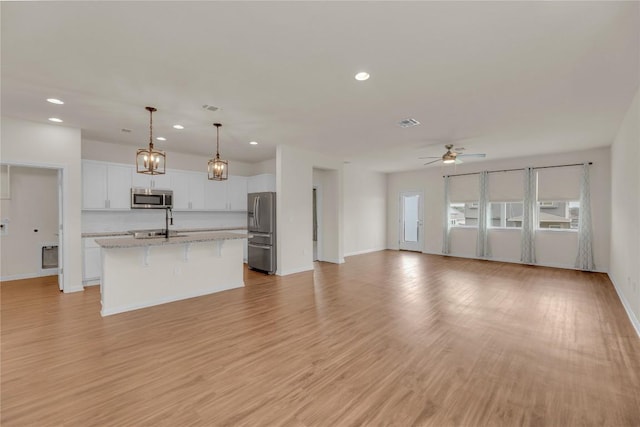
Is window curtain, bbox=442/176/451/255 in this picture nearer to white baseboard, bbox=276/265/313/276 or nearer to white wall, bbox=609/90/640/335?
white wall, bbox=609/90/640/335

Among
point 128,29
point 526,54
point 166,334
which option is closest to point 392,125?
point 526,54

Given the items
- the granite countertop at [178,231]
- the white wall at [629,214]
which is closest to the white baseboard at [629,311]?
the white wall at [629,214]

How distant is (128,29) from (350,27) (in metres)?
1.81

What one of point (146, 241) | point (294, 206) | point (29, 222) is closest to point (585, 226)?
point (294, 206)

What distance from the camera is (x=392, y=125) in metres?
4.79

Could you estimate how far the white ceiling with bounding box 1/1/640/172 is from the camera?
6.97 ft

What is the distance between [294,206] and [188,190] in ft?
8.81

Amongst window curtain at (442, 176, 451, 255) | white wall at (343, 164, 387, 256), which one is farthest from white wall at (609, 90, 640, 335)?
white wall at (343, 164, 387, 256)

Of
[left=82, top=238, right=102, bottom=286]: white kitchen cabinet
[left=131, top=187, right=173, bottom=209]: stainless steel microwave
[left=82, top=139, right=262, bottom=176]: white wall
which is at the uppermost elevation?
[left=82, top=139, right=262, bottom=176]: white wall

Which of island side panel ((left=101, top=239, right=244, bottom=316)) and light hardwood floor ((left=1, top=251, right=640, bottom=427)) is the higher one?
island side panel ((left=101, top=239, right=244, bottom=316))

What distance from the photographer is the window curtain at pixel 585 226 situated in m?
6.48

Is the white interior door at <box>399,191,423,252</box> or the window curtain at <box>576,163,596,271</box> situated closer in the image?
the window curtain at <box>576,163,596,271</box>

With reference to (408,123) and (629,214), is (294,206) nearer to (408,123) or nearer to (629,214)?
(408,123)

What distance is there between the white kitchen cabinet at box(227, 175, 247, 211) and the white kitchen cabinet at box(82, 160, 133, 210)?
7.48 feet
